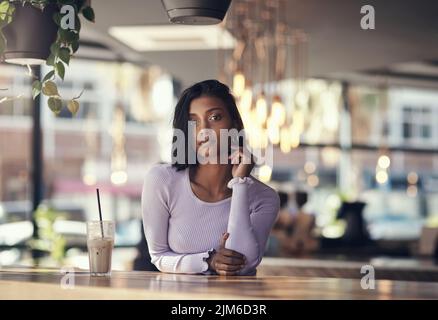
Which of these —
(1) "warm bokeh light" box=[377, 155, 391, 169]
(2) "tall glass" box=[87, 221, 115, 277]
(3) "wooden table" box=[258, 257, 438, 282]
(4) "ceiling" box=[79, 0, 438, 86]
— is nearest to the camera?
(2) "tall glass" box=[87, 221, 115, 277]

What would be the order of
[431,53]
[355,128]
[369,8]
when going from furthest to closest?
1. [355,128]
2. [431,53]
3. [369,8]

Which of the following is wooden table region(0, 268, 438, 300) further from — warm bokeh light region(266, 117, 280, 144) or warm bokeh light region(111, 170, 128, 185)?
warm bokeh light region(111, 170, 128, 185)

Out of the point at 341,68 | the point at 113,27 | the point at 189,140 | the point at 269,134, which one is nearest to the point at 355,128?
the point at 341,68

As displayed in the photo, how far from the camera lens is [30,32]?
238 cm

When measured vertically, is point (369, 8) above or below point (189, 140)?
above

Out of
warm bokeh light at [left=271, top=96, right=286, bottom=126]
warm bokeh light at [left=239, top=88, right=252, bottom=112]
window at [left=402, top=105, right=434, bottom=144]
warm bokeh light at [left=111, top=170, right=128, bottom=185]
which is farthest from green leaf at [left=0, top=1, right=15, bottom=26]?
window at [left=402, top=105, right=434, bottom=144]

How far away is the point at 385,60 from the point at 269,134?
152cm

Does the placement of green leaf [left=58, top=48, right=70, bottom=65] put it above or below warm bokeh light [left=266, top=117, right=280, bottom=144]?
above

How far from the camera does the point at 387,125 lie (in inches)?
451

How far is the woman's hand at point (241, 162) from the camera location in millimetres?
2439

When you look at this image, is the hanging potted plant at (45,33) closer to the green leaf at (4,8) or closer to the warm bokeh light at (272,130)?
the green leaf at (4,8)

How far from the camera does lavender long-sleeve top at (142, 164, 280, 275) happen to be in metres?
2.40

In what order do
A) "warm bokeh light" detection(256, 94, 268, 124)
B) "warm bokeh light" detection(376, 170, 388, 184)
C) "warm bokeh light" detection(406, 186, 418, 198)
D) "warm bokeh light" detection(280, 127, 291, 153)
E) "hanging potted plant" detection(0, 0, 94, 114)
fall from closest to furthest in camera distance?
"hanging potted plant" detection(0, 0, 94, 114), "warm bokeh light" detection(256, 94, 268, 124), "warm bokeh light" detection(280, 127, 291, 153), "warm bokeh light" detection(376, 170, 388, 184), "warm bokeh light" detection(406, 186, 418, 198)
